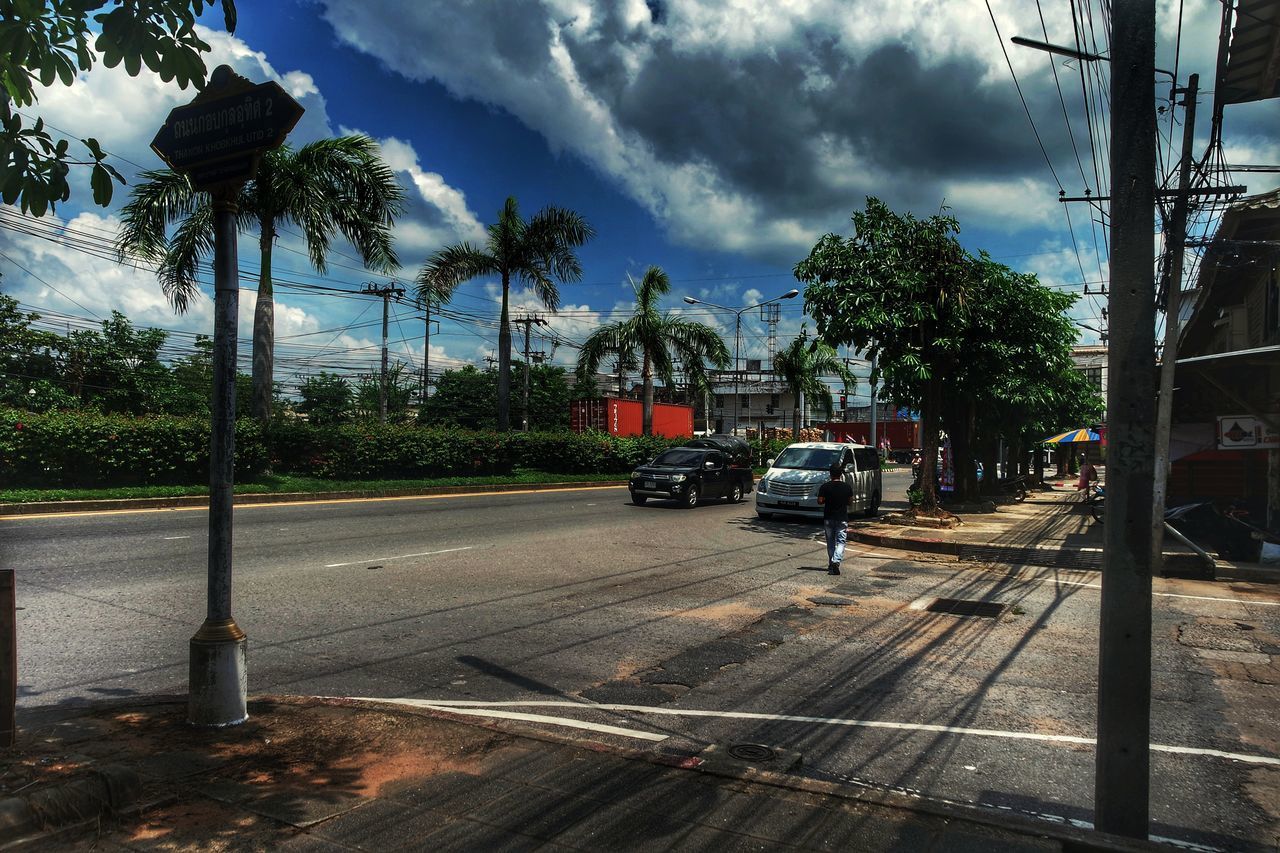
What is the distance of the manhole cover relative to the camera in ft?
14.9

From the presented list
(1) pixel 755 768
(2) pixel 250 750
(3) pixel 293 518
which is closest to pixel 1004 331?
(3) pixel 293 518

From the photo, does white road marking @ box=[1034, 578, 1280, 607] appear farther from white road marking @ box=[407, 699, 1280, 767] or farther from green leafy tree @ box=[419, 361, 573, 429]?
→ green leafy tree @ box=[419, 361, 573, 429]

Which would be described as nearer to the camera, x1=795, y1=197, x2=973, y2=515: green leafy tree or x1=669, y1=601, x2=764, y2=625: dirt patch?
x1=669, y1=601, x2=764, y2=625: dirt patch

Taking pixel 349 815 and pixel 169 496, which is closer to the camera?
pixel 349 815

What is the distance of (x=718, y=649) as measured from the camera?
7.23m

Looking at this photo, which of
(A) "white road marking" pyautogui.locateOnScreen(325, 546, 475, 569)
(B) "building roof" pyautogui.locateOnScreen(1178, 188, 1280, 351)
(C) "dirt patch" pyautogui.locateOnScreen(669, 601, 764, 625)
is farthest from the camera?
(B) "building roof" pyautogui.locateOnScreen(1178, 188, 1280, 351)

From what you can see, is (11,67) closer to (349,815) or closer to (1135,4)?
(349,815)

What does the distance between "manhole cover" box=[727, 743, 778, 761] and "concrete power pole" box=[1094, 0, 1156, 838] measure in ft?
5.33

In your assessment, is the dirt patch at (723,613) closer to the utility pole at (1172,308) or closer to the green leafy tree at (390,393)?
the utility pole at (1172,308)

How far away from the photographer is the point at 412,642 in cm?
716

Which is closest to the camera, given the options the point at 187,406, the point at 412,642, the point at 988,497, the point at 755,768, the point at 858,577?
the point at 755,768

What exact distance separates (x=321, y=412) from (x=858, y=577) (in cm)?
7576

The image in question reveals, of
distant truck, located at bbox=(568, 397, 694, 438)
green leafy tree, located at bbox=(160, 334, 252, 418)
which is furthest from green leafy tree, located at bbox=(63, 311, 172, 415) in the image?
distant truck, located at bbox=(568, 397, 694, 438)

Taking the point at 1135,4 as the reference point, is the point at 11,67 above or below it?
below
